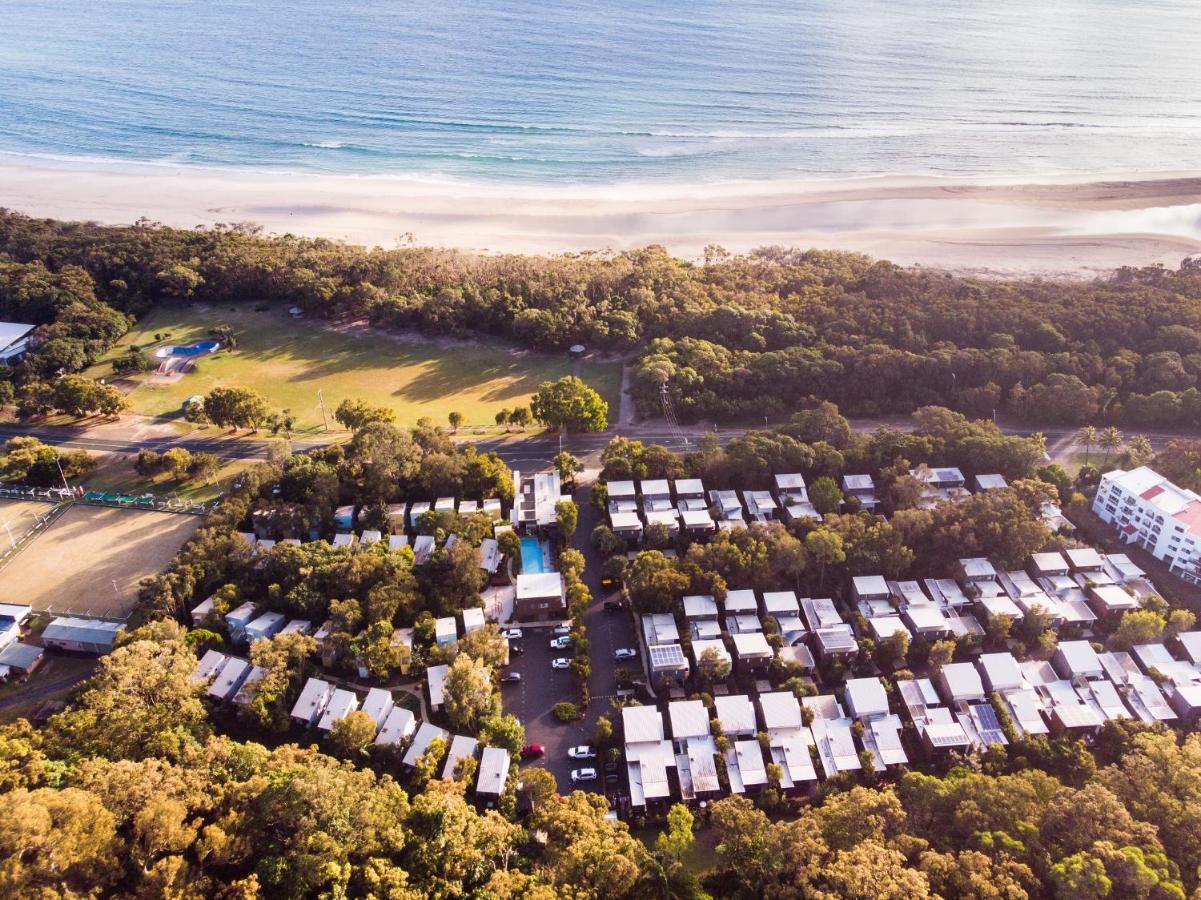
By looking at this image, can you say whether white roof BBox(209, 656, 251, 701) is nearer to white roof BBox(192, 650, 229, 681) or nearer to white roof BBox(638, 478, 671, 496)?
white roof BBox(192, 650, 229, 681)

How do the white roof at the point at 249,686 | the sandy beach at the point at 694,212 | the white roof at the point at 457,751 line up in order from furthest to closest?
the sandy beach at the point at 694,212
the white roof at the point at 249,686
the white roof at the point at 457,751

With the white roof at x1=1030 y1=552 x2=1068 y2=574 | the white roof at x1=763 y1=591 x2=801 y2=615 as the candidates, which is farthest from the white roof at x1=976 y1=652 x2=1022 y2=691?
the white roof at x1=763 y1=591 x2=801 y2=615

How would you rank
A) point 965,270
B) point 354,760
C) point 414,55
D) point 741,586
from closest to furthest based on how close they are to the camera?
point 354,760 → point 741,586 → point 965,270 → point 414,55

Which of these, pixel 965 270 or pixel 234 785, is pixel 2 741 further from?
pixel 965 270

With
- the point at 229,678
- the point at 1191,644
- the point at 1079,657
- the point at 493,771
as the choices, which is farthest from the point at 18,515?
the point at 1191,644

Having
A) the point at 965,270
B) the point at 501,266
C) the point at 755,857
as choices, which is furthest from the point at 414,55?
the point at 755,857

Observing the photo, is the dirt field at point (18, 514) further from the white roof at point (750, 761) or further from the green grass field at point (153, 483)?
the white roof at point (750, 761)

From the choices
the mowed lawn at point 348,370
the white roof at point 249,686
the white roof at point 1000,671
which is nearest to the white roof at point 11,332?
the mowed lawn at point 348,370
